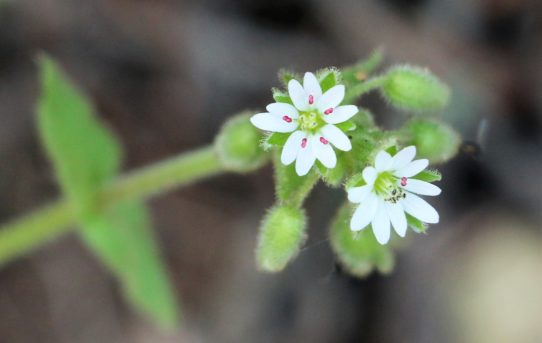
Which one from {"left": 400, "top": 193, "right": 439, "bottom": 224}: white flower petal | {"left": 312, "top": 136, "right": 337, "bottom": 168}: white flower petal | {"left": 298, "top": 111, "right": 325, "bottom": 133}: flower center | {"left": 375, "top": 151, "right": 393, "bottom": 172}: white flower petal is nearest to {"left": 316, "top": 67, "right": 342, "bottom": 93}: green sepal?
{"left": 298, "top": 111, "right": 325, "bottom": 133}: flower center

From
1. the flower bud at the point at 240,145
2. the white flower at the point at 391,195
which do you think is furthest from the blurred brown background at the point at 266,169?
the white flower at the point at 391,195

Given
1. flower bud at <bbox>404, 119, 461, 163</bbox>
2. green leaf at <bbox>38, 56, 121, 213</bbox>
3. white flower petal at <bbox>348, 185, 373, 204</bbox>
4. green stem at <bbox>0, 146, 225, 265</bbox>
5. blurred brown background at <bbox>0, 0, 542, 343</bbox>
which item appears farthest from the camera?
blurred brown background at <bbox>0, 0, 542, 343</bbox>

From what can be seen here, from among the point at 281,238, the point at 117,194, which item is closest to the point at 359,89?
the point at 281,238

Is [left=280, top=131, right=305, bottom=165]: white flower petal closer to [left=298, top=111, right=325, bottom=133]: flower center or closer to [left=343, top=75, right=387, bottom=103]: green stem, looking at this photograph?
[left=298, top=111, right=325, bottom=133]: flower center

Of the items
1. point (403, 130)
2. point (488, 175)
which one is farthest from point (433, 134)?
point (488, 175)

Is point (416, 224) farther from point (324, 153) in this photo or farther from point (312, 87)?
point (312, 87)

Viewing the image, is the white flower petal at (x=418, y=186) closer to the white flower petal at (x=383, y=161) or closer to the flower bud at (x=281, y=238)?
the white flower petal at (x=383, y=161)

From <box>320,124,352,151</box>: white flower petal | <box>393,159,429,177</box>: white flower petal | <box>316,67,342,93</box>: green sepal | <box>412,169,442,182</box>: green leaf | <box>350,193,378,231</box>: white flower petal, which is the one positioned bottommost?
<box>350,193,378,231</box>: white flower petal
